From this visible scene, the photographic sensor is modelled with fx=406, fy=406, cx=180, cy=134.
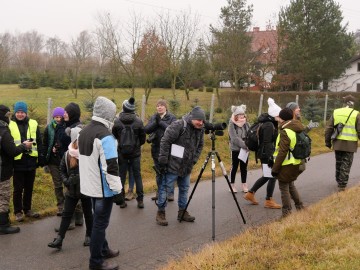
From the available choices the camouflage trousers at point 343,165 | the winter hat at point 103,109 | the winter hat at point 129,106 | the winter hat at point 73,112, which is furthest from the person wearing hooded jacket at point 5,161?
the camouflage trousers at point 343,165

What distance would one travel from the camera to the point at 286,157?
630 cm

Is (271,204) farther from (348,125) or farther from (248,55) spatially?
(248,55)

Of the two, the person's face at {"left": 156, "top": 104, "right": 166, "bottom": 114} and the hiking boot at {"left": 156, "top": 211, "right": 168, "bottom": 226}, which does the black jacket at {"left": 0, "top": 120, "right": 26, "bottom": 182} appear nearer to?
the hiking boot at {"left": 156, "top": 211, "right": 168, "bottom": 226}

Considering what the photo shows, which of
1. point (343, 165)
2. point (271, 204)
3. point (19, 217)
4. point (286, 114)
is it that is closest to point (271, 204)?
point (271, 204)

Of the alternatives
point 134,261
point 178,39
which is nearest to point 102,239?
point 134,261

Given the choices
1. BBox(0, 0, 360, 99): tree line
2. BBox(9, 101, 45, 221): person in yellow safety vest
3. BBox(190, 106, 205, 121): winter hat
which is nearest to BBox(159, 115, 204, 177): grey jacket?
BBox(190, 106, 205, 121): winter hat

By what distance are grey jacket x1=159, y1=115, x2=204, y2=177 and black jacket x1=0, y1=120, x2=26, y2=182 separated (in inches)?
81.0

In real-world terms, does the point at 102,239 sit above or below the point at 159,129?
below

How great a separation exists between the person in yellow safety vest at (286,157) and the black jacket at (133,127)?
238cm

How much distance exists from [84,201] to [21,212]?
1825 mm

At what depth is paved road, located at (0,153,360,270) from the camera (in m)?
4.89

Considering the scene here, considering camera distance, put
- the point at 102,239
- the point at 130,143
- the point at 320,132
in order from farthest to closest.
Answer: the point at 320,132, the point at 130,143, the point at 102,239

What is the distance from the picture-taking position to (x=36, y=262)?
4.81 metres

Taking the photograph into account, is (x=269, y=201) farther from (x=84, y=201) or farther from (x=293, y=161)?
(x=84, y=201)
